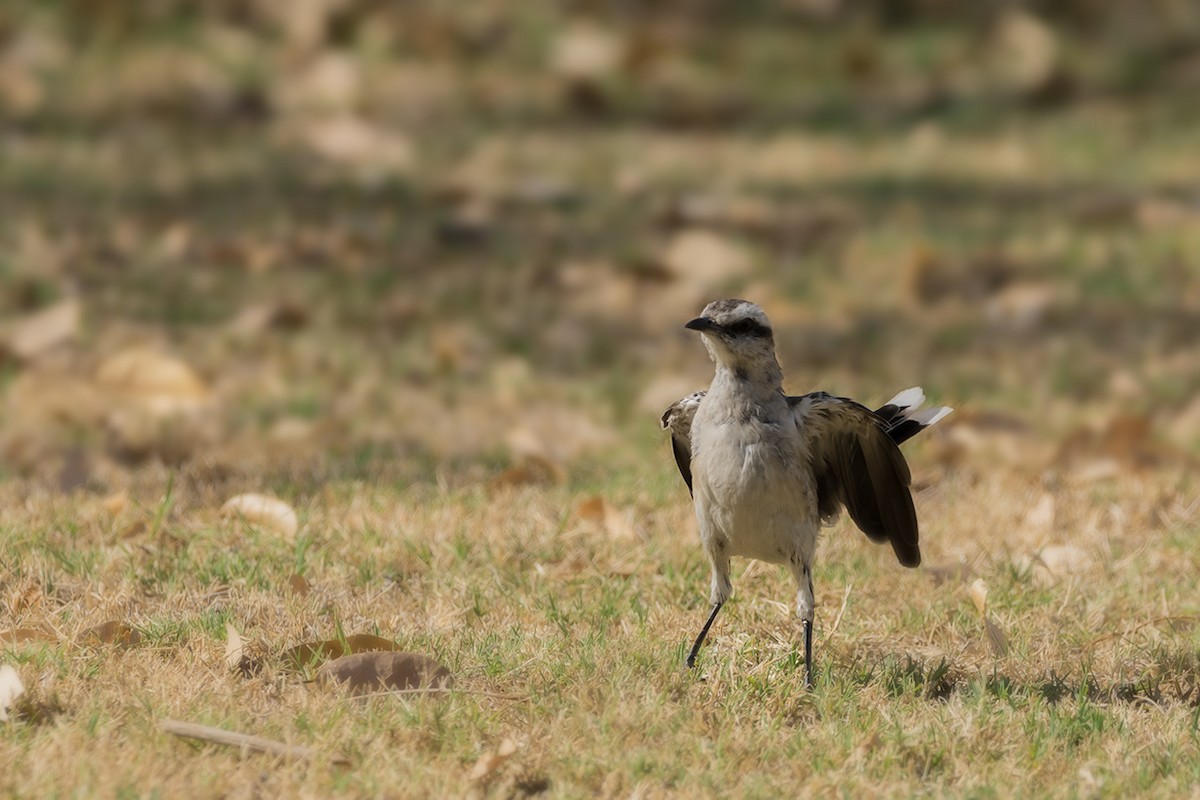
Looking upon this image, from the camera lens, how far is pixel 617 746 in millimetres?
3797

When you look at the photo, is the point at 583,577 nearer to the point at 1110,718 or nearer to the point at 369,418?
the point at 1110,718

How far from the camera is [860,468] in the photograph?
15.4 feet

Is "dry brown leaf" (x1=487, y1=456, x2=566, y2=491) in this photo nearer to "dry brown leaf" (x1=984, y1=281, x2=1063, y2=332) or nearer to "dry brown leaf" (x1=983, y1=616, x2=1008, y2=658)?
"dry brown leaf" (x1=983, y1=616, x2=1008, y2=658)

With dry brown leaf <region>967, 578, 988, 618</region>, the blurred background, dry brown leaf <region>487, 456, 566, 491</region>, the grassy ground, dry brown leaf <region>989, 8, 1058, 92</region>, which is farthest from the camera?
dry brown leaf <region>989, 8, 1058, 92</region>

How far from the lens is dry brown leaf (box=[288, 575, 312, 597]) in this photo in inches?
189

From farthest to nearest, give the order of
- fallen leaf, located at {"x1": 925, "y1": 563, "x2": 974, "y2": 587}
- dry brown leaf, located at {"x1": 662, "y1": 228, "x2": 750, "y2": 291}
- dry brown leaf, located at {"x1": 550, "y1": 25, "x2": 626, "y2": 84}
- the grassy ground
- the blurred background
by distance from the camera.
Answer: dry brown leaf, located at {"x1": 550, "y1": 25, "x2": 626, "y2": 84} → dry brown leaf, located at {"x1": 662, "y1": 228, "x2": 750, "y2": 291} → the blurred background → fallen leaf, located at {"x1": 925, "y1": 563, "x2": 974, "y2": 587} → the grassy ground

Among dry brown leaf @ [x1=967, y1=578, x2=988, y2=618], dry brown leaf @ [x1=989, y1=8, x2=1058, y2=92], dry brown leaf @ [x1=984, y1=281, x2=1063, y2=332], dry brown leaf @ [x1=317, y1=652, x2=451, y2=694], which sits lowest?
dry brown leaf @ [x1=317, y1=652, x2=451, y2=694]

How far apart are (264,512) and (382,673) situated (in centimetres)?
151

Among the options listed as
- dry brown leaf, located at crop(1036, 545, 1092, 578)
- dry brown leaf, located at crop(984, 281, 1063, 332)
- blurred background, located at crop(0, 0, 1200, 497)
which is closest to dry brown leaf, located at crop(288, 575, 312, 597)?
blurred background, located at crop(0, 0, 1200, 497)

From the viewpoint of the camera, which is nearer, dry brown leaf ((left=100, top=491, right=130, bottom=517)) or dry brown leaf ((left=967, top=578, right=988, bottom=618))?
Result: dry brown leaf ((left=967, top=578, right=988, bottom=618))

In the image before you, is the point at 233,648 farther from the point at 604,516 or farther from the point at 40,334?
the point at 40,334

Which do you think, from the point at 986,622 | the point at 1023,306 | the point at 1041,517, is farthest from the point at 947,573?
the point at 1023,306

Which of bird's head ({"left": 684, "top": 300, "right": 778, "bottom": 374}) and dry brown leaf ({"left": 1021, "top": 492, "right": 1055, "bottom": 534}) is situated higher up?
bird's head ({"left": 684, "top": 300, "right": 778, "bottom": 374})

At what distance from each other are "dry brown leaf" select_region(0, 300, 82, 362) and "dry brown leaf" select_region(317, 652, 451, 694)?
14.4 ft
